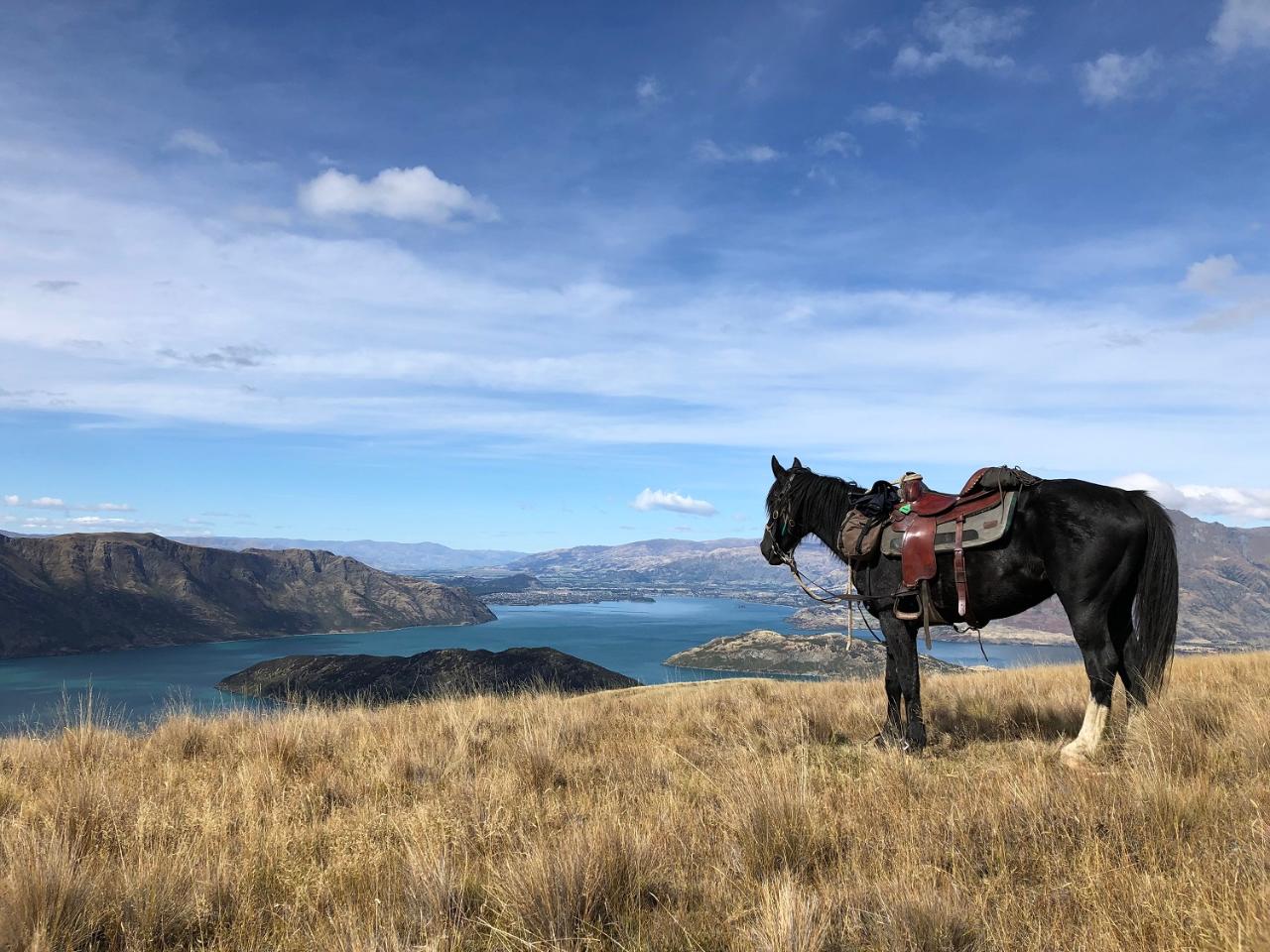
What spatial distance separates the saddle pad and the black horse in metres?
0.11

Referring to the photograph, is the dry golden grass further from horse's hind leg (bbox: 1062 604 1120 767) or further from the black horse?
the black horse

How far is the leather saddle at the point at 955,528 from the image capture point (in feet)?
19.4

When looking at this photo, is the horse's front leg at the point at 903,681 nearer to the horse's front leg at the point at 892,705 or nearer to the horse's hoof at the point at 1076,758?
the horse's front leg at the point at 892,705

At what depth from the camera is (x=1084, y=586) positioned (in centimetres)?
561

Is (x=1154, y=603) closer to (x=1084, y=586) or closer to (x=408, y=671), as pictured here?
(x=1084, y=586)

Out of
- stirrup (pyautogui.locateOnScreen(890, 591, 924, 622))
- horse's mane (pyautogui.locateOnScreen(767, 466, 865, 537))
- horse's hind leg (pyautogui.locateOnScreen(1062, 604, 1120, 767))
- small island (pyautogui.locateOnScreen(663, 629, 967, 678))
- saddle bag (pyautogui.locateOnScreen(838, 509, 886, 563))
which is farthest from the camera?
small island (pyautogui.locateOnScreen(663, 629, 967, 678))

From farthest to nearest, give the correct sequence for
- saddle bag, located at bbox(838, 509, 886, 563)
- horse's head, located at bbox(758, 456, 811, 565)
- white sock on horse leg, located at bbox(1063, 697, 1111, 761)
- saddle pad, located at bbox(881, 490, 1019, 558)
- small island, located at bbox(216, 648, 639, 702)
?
small island, located at bbox(216, 648, 639, 702), horse's head, located at bbox(758, 456, 811, 565), saddle bag, located at bbox(838, 509, 886, 563), saddle pad, located at bbox(881, 490, 1019, 558), white sock on horse leg, located at bbox(1063, 697, 1111, 761)

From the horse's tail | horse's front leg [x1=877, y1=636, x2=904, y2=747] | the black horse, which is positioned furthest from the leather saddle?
the horse's tail

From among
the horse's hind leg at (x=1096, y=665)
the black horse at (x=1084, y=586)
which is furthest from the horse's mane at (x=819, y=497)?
the horse's hind leg at (x=1096, y=665)

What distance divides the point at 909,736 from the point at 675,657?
121566 mm

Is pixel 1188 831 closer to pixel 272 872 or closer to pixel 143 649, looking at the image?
pixel 272 872

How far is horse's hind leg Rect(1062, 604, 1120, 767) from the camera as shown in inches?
210

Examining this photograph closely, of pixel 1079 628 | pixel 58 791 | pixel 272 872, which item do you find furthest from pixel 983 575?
pixel 58 791

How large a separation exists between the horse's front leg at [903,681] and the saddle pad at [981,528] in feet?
2.88
